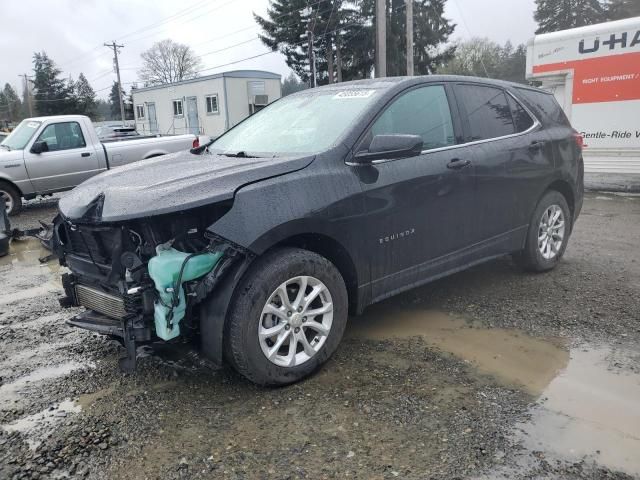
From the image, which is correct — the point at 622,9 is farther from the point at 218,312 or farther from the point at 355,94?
the point at 218,312

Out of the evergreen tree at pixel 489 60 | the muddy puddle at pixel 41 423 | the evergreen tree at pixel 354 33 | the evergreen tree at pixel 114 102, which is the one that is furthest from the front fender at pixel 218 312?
the evergreen tree at pixel 114 102

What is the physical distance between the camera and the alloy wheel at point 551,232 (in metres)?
5.26

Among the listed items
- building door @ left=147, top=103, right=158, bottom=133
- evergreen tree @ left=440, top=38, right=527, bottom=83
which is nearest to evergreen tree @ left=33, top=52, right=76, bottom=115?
building door @ left=147, top=103, right=158, bottom=133

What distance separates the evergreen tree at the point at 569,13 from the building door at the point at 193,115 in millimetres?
29317

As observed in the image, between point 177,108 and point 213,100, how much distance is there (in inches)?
183

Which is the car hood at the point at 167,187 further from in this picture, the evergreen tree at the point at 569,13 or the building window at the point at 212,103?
the evergreen tree at the point at 569,13

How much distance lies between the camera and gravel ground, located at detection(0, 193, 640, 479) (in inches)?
103

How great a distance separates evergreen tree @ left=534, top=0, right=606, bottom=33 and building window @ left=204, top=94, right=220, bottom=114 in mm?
28438

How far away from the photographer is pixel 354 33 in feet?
113

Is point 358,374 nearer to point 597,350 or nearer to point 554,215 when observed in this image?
point 597,350

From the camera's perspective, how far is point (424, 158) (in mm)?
4004

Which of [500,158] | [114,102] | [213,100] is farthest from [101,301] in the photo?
[114,102]

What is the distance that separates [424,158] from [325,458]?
2266mm

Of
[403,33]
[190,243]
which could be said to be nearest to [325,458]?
[190,243]
